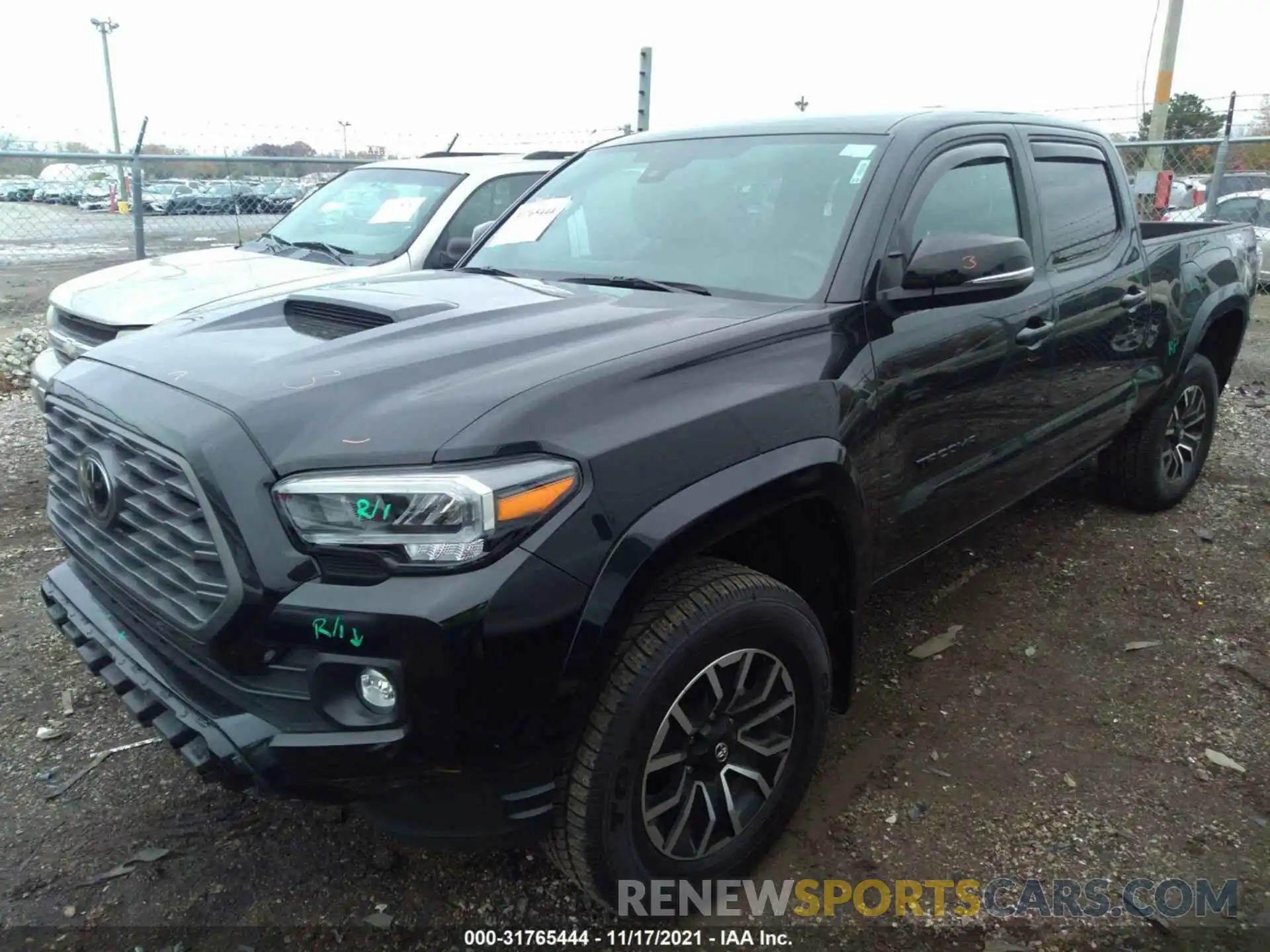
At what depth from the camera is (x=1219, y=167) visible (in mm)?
10008

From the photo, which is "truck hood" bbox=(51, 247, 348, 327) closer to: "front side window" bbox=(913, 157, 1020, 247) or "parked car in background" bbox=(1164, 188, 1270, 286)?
"front side window" bbox=(913, 157, 1020, 247)

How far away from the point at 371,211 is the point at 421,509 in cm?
487

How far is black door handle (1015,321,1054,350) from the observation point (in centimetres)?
317

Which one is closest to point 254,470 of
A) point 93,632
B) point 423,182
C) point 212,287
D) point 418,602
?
point 418,602

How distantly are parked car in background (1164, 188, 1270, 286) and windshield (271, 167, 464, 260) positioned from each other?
9.23 meters

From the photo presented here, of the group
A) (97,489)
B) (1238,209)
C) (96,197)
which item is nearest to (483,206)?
(97,489)

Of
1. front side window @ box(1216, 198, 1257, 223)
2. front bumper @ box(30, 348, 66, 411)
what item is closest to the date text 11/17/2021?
front bumper @ box(30, 348, 66, 411)

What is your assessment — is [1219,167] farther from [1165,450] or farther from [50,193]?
[50,193]

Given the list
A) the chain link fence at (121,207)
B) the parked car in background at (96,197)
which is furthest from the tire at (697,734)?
the parked car in background at (96,197)

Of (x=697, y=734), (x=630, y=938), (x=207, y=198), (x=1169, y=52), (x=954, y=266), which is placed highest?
(x=1169, y=52)

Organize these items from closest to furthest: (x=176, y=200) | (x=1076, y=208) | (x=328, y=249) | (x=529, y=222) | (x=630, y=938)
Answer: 1. (x=630, y=938)
2. (x=529, y=222)
3. (x=1076, y=208)
4. (x=328, y=249)
5. (x=176, y=200)

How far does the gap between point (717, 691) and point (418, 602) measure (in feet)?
2.60

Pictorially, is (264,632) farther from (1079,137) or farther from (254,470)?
(1079,137)

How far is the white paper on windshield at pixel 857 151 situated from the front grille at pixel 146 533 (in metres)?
2.10
